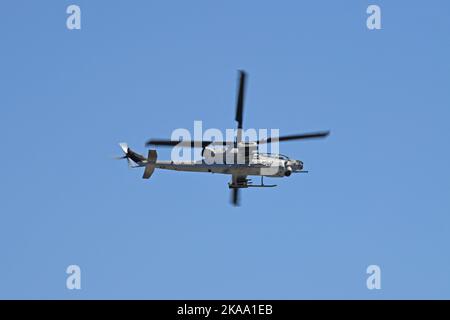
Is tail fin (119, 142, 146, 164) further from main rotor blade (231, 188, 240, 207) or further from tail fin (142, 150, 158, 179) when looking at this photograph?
main rotor blade (231, 188, 240, 207)

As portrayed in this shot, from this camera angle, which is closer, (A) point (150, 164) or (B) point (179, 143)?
(B) point (179, 143)

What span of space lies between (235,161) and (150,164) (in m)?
4.38

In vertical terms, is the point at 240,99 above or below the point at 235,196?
above

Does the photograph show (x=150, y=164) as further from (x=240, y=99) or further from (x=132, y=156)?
(x=240, y=99)

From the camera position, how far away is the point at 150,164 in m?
53.5

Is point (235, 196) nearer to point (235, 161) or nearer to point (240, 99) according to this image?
point (235, 161)

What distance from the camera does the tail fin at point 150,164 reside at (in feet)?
175

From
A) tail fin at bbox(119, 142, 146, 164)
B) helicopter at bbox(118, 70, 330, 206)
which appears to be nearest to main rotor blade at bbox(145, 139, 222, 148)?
helicopter at bbox(118, 70, 330, 206)

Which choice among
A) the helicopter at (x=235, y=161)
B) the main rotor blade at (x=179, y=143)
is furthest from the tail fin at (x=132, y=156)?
the main rotor blade at (x=179, y=143)

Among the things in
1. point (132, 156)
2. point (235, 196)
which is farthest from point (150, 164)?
point (235, 196)

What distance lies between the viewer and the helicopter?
5219cm

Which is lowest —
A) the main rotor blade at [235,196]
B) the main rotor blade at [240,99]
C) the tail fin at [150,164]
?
the main rotor blade at [235,196]

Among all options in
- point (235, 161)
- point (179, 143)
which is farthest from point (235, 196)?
point (179, 143)

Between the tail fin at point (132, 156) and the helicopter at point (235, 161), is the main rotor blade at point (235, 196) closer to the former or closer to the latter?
the helicopter at point (235, 161)
